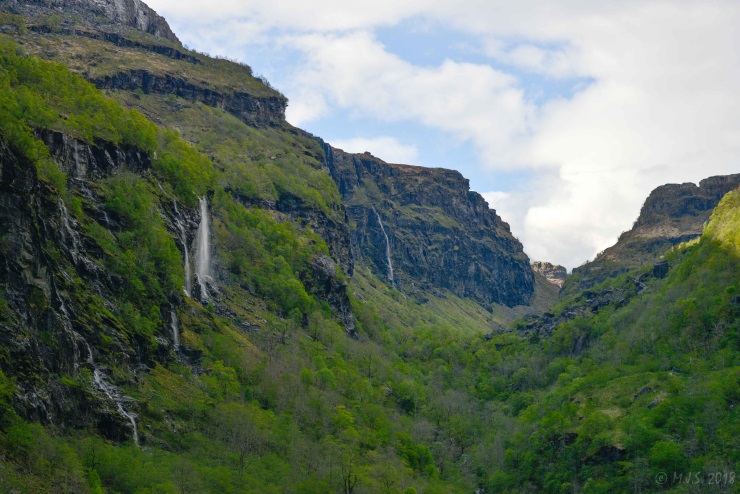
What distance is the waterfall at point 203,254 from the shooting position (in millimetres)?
175750

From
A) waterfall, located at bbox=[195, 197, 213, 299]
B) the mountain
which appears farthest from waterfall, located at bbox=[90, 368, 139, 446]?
waterfall, located at bbox=[195, 197, 213, 299]

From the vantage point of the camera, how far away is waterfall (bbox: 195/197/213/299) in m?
176

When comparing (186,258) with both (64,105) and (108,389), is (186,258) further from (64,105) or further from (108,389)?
(108,389)

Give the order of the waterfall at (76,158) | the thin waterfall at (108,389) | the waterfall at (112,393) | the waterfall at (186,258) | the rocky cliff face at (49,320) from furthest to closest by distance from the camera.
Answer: the waterfall at (186,258) < the waterfall at (76,158) < the waterfall at (112,393) < the thin waterfall at (108,389) < the rocky cliff face at (49,320)

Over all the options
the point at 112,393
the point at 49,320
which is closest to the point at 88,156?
the point at 112,393

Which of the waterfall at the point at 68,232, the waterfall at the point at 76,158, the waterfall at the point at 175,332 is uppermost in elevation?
the waterfall at the point at 76,158

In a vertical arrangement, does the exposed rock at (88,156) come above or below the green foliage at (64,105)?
below

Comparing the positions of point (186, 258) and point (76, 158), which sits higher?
point (76, 158)

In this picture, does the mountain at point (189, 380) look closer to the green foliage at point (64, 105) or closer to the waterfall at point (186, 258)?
the green foliage at point (64, 105)

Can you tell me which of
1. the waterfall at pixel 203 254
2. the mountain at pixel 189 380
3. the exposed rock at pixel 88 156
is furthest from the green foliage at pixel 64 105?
the waterfall at pixel 203 254

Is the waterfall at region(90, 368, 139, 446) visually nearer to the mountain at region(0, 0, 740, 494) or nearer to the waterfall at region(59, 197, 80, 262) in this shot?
the mountain at region(0, 0, 740, 494)

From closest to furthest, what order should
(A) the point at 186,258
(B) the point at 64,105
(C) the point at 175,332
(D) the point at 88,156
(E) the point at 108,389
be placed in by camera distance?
(E) the point at 108,389
(C) the point at 175,332
(D) the point at 88,156
(A) the point at 186,258
(B) the point at 64,105

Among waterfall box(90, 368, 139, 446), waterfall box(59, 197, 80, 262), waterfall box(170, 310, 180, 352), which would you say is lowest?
waterfall box(90, 368, 139, 446)

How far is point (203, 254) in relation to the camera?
620 ft
